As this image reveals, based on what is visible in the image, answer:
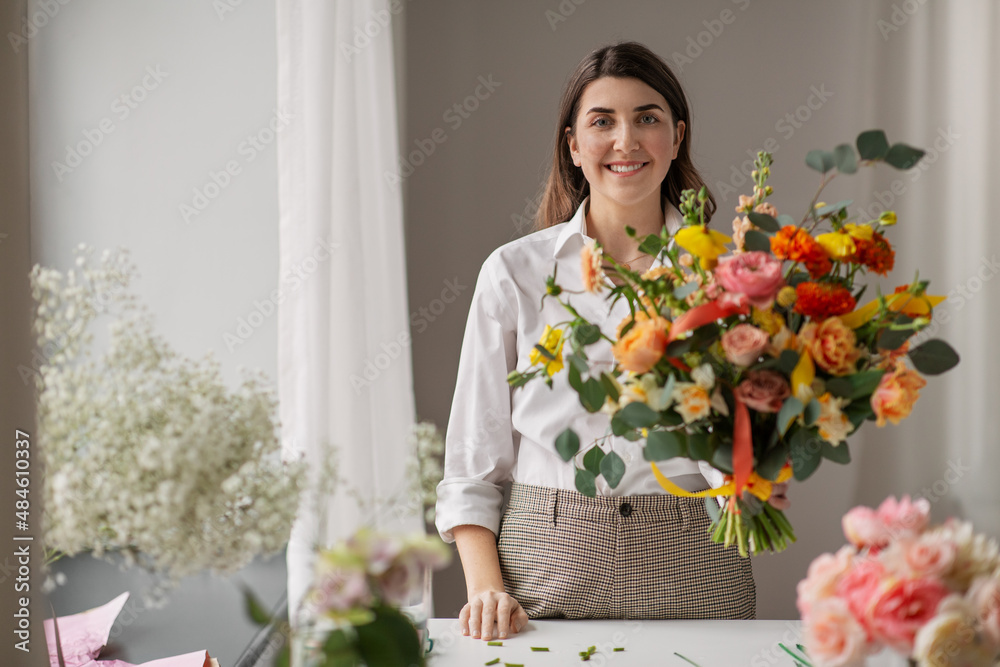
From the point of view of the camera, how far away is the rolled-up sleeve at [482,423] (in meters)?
1.44

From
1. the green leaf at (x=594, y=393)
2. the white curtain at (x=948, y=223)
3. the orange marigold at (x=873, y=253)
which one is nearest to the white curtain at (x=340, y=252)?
the green leaf at (x=594, y=393)

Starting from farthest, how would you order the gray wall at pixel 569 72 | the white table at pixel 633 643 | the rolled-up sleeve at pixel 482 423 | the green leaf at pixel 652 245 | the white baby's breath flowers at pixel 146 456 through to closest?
the gray wall at pixel 569 72, the rolled-up sleeve at pixel 482 423, the white table at pixel 633 643, the green leaf at pixel 652 245, the white baby's breath flowers at pixel 146 456

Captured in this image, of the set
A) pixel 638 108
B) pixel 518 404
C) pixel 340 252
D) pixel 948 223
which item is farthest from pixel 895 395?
pixel 948 223

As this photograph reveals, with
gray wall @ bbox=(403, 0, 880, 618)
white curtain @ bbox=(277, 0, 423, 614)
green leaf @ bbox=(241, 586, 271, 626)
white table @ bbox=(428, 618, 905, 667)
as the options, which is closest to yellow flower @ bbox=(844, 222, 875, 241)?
white table @ bbox=(428, 618, 905, 667)

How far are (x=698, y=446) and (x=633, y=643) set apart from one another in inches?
15.0

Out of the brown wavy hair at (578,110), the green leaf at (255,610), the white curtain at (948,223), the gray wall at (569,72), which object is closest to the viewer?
the green leaf at (255,610)

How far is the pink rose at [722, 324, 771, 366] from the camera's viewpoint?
75cm

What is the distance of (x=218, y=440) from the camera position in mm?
599

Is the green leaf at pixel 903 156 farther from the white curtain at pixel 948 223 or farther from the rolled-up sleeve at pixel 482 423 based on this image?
the white curtain at pixel 948 223

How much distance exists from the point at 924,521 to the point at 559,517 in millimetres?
819

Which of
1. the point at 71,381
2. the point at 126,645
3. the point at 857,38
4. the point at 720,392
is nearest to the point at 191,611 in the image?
the point at 126,645

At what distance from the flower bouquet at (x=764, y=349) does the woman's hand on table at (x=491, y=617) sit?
372 mm

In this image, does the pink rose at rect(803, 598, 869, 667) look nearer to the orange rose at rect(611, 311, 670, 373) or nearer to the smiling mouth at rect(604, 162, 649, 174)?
the orange rose at rect(611, 311, 670, 373)

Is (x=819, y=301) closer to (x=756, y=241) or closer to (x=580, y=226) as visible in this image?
(x=756, y=241)
